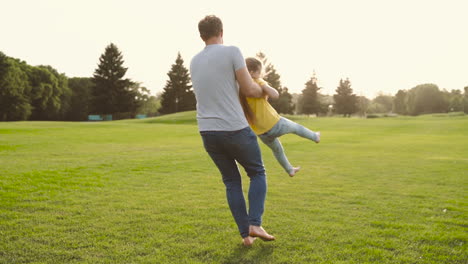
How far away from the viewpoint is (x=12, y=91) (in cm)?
5988

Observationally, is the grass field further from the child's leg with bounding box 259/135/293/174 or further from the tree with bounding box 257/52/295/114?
the tree with bounding box 257/52/295/114

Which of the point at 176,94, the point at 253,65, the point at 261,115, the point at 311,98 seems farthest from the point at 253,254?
the point at 311,98

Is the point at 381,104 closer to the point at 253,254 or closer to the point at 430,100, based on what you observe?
the point at 430,100

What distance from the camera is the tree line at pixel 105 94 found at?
61.7m

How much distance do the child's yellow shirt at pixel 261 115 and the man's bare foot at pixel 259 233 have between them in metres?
1.06

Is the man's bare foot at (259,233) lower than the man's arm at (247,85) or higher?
lower

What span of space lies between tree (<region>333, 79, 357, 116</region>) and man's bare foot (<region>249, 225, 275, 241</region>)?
8372 centimetres

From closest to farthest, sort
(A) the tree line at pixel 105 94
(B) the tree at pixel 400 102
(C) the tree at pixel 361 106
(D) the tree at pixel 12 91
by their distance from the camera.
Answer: (D) the tree at pixel 12 91 < (A) the tree line at pixel 105 94 < (C) the tree at pixel 361 106 < (B) the tree at pixel 400 102

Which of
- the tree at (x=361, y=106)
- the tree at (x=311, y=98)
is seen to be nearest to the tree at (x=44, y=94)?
the tree at (x=311, y=98)

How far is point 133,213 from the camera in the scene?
17.8 ft

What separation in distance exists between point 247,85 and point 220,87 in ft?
0.90

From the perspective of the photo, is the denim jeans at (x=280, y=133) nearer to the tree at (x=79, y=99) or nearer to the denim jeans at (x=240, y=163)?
the denim jeans at (x=240, y=163)

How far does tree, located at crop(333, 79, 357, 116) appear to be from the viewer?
83875mm

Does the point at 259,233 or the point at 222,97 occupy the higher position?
the point at 222,97
